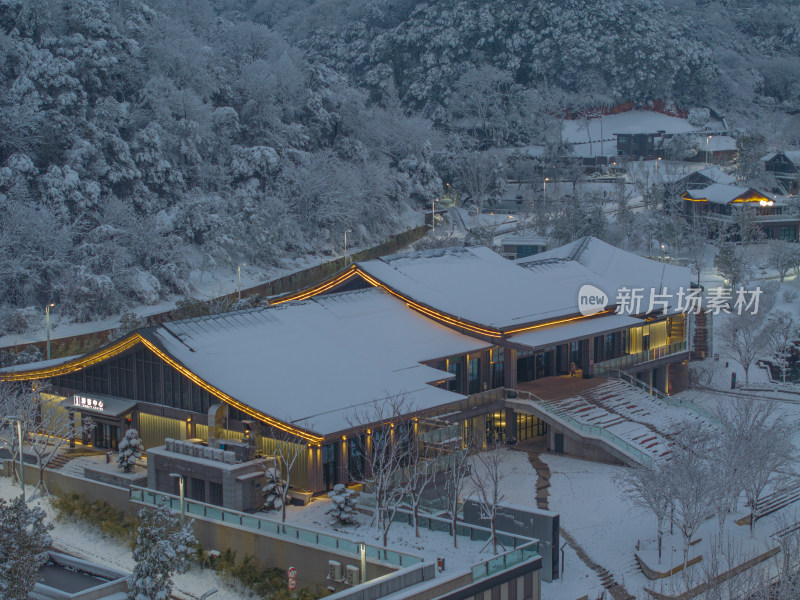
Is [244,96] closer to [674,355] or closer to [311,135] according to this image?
[311,135]

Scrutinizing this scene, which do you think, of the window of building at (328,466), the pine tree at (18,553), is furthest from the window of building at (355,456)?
the pine tree at (18,553)

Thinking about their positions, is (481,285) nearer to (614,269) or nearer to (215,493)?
(614,269)

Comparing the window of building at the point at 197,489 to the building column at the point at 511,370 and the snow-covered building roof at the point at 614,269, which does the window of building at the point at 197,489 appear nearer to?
the building column at the point at 511,370

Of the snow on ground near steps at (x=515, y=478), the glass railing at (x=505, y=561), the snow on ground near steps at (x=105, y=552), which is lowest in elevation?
the snow on ground near steps at (x=105, y=552)

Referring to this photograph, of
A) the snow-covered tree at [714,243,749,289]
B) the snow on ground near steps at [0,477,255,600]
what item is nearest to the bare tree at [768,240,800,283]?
the snow-covered tree at [714,243,749,289]

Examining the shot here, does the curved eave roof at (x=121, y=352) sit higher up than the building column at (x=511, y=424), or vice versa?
the curved eave roof at (x=121, y=352)

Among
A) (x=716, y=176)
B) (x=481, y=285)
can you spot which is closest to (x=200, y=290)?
(x=481, y=285)

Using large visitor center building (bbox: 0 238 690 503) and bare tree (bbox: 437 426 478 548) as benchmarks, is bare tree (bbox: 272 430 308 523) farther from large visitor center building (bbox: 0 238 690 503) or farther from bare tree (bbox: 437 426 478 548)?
bare tree (bbox: 437 426 478 548)
